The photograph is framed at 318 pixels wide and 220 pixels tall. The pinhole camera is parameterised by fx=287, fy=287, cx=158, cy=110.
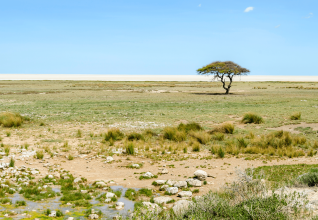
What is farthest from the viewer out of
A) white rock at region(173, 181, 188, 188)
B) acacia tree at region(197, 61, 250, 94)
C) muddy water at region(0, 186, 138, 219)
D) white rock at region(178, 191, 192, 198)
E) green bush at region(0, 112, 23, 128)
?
acacia tree at region(197, 61, 250, 94)

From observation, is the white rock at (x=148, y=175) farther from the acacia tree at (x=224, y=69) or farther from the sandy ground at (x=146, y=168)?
the acacia tree at (x=224, y=69)

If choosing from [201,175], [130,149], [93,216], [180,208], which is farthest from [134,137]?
[180,208]

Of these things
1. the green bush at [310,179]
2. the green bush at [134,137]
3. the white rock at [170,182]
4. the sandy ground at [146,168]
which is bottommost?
the sandy ground at [146,168]

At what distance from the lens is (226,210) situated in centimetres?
636

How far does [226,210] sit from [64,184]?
5.84 metres

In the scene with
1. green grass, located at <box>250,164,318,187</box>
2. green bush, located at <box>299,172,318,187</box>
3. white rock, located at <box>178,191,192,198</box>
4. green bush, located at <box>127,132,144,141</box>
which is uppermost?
green bush, located at <box>299,172,318,187</box>

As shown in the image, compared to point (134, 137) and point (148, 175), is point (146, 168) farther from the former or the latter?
point (134, 137)

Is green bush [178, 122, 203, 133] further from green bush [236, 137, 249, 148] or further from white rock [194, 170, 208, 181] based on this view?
white rock [194, 170, 208, 181]

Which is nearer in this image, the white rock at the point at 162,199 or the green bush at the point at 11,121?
the white rock at the point at 162,199

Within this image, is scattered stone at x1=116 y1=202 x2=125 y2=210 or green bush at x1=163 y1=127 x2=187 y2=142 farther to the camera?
green bush at x1=163 y1=127 x2=187 y2=142

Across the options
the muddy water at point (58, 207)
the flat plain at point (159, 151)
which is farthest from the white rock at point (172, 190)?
the muddy water at point (58, 207)

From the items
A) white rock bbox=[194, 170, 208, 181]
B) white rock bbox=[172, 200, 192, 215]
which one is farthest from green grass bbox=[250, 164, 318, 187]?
white rock bbox=[172, 200, 192, 215]

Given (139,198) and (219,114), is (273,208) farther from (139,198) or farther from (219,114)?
(219,114)

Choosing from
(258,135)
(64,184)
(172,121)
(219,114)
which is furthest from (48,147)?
(219,114)
